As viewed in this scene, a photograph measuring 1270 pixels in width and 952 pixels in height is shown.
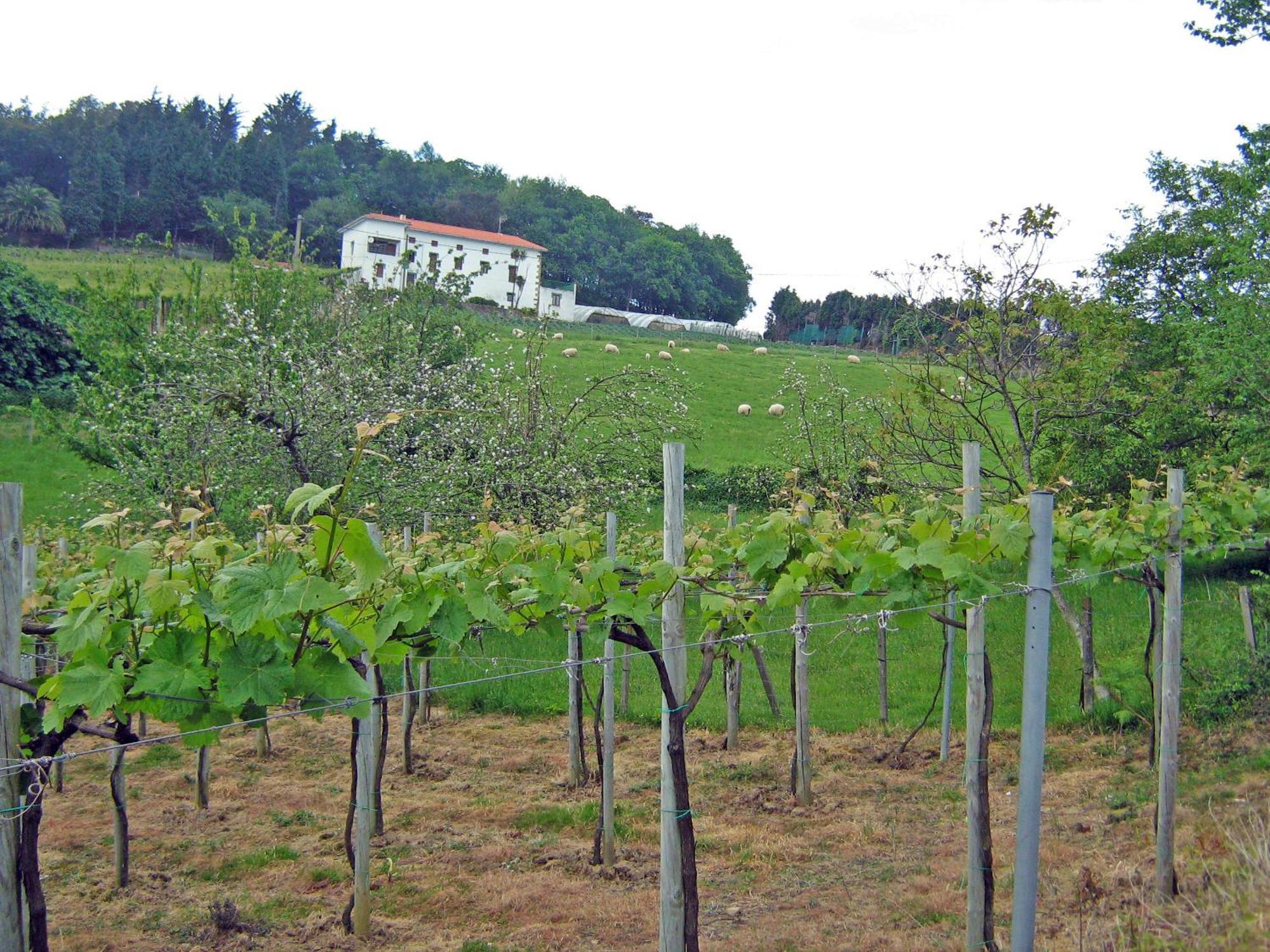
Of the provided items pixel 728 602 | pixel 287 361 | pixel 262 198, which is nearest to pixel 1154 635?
pixel 728 602

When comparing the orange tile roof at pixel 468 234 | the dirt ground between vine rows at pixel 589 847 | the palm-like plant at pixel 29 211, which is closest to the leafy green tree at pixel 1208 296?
the dirt ground between vine rows at pixel 589 847

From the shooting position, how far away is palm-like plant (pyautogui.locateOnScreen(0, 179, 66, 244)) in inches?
2367

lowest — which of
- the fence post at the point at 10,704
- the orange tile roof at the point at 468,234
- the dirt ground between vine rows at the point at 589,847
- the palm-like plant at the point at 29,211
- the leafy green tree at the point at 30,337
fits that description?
the dirt ground between vine rows at the point at 589,847

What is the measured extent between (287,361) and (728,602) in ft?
34.2

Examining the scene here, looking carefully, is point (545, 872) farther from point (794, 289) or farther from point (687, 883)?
point (794, 289)

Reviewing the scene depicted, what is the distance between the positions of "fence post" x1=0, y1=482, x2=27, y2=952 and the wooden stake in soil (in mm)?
3218

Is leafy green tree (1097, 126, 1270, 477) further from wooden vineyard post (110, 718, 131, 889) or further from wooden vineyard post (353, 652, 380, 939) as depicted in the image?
wooden vineyard post (110, 718, 131, 889)

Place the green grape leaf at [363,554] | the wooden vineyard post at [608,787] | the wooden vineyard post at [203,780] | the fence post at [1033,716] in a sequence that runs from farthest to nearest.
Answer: the wooden vineyard post at [203,780] < the wooden vineyard post at [608,787] < the fence post at [1033,716] < the green grape leaf at [363,554]

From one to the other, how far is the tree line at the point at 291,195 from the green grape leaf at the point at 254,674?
5399 centimetres

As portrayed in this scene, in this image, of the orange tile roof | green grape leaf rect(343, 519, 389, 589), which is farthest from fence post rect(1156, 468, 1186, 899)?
the orange tile roof

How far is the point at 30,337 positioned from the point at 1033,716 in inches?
1413

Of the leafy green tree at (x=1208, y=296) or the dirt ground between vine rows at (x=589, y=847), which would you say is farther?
the leafy green tree at (x=1208, y=296)

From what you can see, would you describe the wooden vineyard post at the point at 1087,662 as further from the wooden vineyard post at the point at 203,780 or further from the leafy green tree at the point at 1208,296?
the wooden vineyard post at the point at 203,780

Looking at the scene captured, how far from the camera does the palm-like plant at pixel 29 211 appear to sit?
60.1 meters
